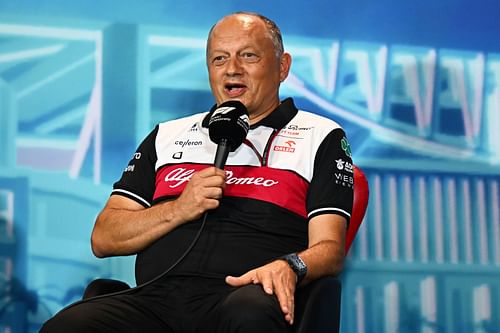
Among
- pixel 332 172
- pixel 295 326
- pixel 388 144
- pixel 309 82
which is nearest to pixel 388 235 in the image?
pixel 388 144

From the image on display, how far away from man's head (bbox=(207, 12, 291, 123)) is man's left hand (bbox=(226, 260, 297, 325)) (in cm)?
72

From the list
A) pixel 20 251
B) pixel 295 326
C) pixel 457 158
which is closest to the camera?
pixel 295 326

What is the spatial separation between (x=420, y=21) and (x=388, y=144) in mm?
509

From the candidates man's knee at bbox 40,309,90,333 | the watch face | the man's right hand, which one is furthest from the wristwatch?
man's knee at bbox 40,309,90,333

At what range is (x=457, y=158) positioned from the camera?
11.3 feet

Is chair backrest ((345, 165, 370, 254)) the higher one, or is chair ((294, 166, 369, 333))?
chair backrest ((345, 165, 370, 254))

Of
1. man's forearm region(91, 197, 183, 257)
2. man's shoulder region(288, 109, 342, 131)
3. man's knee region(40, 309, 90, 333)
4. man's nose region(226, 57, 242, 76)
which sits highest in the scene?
man's nose region(226, 57, 242, 76)

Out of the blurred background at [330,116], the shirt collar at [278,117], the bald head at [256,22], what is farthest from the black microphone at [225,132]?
the blurred background at [330,116]

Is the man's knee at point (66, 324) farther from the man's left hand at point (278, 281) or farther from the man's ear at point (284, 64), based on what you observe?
the man's ear at point (284, 64)

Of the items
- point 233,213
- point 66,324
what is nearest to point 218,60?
point 233,213

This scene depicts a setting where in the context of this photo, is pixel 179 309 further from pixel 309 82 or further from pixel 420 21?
pixel 420 21

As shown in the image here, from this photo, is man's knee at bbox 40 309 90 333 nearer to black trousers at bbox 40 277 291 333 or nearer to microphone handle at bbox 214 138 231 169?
black trousers at bbox 40 277 291 333

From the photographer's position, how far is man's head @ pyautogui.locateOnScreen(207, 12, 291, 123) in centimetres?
275

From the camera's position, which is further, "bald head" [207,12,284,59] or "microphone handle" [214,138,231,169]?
"bald head" [207,12,284,59]
